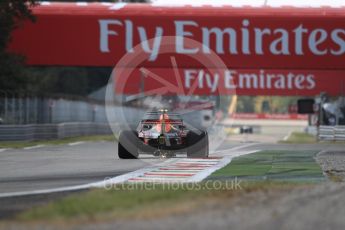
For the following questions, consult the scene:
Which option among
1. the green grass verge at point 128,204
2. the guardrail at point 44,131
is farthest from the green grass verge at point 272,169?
the guardrail at point 44,131

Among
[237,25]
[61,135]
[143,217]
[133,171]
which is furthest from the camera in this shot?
[61,135]

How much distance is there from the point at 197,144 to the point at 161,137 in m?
1.29

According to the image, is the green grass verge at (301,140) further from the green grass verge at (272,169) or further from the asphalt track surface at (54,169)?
the asphalt track surface at (54,169)

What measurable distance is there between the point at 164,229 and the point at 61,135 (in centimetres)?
2796

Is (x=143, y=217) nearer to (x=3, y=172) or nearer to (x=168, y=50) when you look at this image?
(x=3, y=172)

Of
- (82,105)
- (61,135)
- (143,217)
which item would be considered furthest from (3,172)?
(82,105)

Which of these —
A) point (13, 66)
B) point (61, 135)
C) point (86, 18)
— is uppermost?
point (86, 18)

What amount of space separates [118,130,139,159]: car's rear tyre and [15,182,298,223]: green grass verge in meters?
7.07

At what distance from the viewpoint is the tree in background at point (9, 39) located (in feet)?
104

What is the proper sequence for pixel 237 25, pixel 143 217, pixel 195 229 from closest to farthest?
pixel 195 229 → pixel 143 217 → pixel 237 25

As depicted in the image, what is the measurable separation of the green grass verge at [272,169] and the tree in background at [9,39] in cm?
1619

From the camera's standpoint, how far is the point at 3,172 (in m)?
14.9

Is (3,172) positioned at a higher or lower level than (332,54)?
lower

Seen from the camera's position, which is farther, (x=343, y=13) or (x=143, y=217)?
(x=343, y=13)
